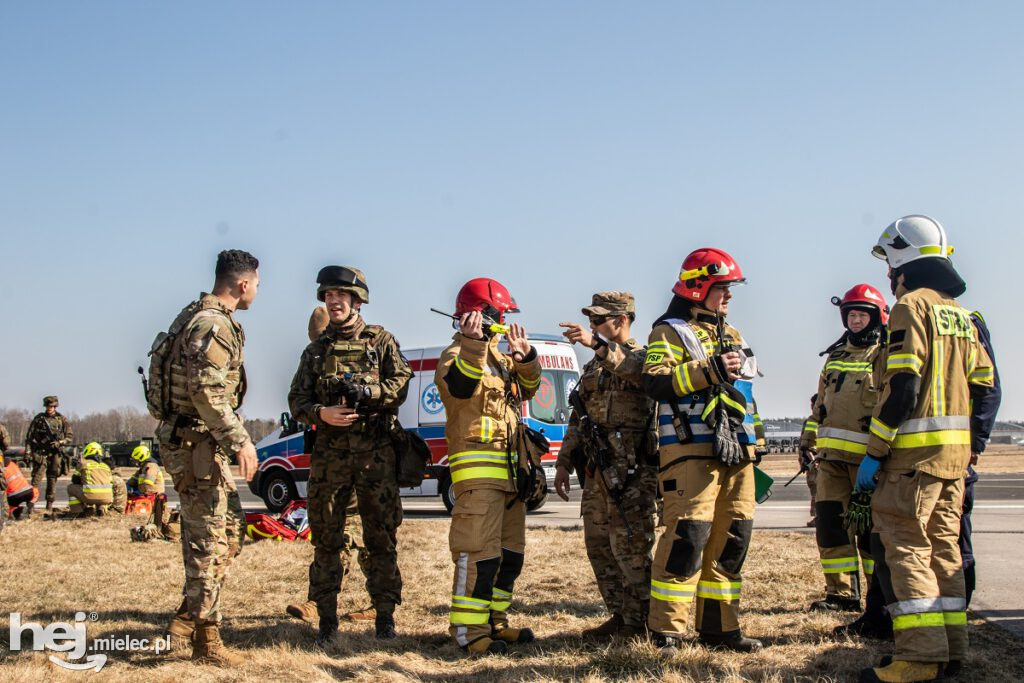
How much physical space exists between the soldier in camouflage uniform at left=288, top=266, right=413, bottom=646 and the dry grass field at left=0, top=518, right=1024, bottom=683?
1.17 feet

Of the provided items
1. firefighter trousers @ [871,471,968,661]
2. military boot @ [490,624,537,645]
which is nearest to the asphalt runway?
firefighter trousers @ [871,471,968,661]

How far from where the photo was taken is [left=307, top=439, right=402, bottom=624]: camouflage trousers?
5656 millimetres

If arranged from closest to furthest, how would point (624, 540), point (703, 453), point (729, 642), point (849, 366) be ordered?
1. point (703, 453)
2. point (729, 642)
3. point (624, 540)
4. point (849, 366)

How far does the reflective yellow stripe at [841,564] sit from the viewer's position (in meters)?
6.07

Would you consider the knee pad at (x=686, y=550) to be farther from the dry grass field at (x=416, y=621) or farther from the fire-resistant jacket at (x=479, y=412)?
the fire-resistant jacket at (x=479, y=412)

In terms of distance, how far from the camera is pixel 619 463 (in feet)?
18.2

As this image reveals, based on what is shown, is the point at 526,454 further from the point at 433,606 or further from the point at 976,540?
the point at 976,540

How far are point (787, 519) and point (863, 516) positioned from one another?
7.39 metres

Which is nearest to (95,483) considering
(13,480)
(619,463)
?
(13,480)

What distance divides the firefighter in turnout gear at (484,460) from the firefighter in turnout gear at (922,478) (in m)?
2.06

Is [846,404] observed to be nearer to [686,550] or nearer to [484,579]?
[686,550]

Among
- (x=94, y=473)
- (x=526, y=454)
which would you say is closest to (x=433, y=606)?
(x=526, y=454)

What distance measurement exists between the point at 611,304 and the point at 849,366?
189cm

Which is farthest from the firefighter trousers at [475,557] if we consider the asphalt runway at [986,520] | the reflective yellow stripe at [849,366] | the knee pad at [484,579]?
the asphalt runway at [986,520]
